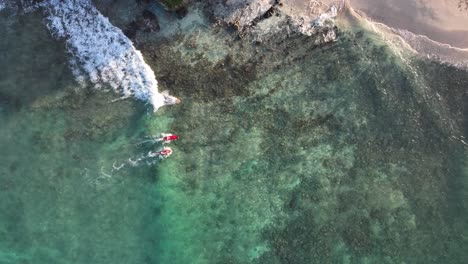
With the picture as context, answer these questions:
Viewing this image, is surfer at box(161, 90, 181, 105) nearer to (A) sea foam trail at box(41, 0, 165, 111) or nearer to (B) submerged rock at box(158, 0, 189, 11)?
(A) sea foam trail at box(41, 0, 165, 111)

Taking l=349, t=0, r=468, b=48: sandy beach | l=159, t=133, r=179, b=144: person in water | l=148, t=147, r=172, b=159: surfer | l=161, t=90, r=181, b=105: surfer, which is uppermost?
l=349, t=0, r=468, b=48: sandy beach

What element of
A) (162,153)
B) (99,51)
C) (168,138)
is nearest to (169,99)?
(168,138)

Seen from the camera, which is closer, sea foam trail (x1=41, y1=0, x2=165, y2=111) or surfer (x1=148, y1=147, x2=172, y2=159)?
surfer (x1=148, y1=147, x2=172, y2=159)

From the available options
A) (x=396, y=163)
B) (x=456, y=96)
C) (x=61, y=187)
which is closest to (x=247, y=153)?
(x=396, y=163)

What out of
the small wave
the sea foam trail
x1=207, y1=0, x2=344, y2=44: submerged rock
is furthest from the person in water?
the small wave

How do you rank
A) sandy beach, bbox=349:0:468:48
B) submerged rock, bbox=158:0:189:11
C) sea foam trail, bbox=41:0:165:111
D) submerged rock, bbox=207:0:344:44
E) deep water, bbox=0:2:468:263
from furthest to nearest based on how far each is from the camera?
sandy beach, bbox=349:0:468:48, submerged rock, bbox=207:0:344:44, sea foam trail, bbox=41:0:165:111, submerged rock, bbox=158:0:189:11, deep water, bbox=0:2:468:263

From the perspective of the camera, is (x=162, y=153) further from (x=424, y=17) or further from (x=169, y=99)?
(x=424, y=17)
